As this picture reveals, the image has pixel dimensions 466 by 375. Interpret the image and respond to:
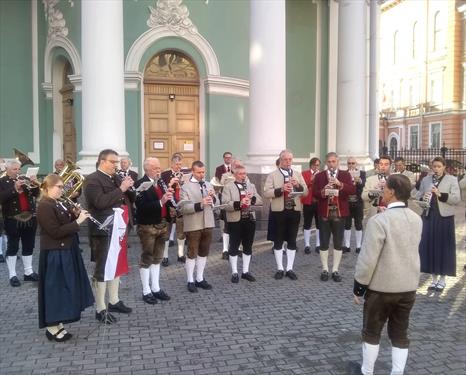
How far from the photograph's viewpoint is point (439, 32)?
44.9m

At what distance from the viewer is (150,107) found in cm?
1363

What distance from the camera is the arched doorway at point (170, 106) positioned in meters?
13.6

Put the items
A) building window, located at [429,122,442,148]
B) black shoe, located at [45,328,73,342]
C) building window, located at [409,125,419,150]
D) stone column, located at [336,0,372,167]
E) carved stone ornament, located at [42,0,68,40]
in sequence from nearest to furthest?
black shoe, located at [45,328,73,342] → carved stone ornament, located at [42,0,68,40] → stone column, located at [336,0,372,167] → building window, located at [429,122,442,148] → building window, located at [409,125,419,150]

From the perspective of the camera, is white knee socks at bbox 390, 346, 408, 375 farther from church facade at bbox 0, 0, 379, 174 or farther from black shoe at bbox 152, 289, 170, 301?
church facade at bbox 0, 0, 379, 174

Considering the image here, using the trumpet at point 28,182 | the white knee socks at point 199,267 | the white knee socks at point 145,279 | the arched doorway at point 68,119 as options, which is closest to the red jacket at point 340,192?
the white knee socks at point 199,267

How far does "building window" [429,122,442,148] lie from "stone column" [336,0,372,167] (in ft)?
105

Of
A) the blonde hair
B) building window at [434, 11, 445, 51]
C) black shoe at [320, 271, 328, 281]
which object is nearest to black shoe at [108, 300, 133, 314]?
the blonde hair

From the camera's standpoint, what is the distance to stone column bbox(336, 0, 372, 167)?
1494 cm

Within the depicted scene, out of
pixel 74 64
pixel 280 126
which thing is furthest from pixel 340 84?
pixel 74 64

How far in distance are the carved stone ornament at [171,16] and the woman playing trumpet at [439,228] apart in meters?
8.42

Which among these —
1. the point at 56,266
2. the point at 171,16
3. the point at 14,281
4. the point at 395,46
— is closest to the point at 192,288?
the point at 56,266

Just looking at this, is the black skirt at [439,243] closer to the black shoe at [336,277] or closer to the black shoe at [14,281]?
the black shoe at [336,277]

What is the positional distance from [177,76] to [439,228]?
29.0 ft

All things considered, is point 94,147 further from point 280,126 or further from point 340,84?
point 340,84
